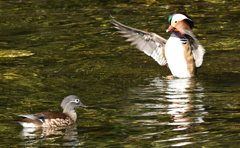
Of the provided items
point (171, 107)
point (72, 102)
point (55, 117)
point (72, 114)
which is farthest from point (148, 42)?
point (55, 117)

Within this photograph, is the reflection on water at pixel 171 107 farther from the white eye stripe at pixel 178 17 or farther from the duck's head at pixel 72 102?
the white eye stripe at pixel 178 17

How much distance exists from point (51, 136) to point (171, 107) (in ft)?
8.12

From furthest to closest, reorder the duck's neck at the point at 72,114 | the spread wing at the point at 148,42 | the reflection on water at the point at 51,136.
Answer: the spread wing at the point at 148,42 < the duck's neck at the point at 72,114 < the reflection on water at the point at 51,136

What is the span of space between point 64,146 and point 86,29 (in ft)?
32.7

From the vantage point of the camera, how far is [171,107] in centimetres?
1098

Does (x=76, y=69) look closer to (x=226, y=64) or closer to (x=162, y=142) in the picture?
(x=226, y=64)

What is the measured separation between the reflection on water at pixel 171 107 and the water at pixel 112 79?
0.06 feet

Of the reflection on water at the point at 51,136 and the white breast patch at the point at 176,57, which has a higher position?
the white breast patch at the point at 176,57

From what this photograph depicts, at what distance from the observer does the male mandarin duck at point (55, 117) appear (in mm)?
9859

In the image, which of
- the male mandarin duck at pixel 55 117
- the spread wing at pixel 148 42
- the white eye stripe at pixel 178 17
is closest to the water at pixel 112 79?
the male mandarin duck at pixel 55 117

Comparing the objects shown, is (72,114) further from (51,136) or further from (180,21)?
(180,21)

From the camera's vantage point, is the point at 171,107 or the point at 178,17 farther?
the point at 178,17

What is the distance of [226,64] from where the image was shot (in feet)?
47.3

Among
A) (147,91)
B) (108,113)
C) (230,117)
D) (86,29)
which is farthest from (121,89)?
(86,29)
